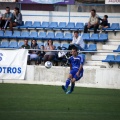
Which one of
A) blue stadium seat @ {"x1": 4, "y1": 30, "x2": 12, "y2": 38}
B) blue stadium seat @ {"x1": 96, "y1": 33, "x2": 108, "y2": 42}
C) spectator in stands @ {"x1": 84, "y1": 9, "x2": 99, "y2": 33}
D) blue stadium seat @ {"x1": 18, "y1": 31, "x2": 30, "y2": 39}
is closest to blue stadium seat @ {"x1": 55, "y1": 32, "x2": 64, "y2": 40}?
spectator in stands @ {"x1": 84, "y1": 9, "x2": 99, "y2": 33}

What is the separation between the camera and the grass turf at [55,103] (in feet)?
46.7

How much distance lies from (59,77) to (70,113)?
9.62 metres

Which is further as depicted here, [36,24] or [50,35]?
[36,24]

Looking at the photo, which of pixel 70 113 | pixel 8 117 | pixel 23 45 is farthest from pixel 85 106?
pixel 23 45

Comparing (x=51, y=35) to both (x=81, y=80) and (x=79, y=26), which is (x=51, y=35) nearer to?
(x=79, y=26)

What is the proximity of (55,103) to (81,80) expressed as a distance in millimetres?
7205

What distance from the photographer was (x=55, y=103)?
17156 mm

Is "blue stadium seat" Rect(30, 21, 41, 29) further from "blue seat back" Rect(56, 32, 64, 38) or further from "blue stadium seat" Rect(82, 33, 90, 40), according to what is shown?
"blue stadium seat" Rect(82, 33, 90, 40)

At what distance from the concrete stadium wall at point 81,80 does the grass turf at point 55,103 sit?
0.89m

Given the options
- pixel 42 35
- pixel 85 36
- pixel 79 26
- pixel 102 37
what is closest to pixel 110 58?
pixel 102 37

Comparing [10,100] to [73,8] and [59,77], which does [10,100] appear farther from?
[73,8]

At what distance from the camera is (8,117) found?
13625 mm

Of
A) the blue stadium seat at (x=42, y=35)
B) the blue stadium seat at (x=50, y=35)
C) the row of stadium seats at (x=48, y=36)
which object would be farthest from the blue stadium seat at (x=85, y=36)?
the blue stadium seat at (x=42, y=35)

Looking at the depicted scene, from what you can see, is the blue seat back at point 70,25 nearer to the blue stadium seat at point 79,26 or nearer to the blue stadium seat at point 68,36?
the blue stadium seat at point 79,26
